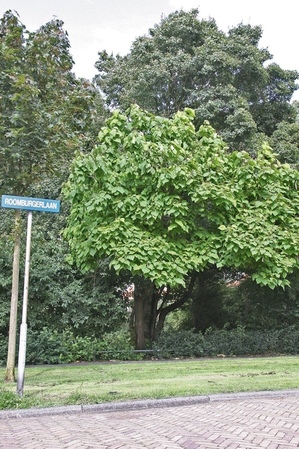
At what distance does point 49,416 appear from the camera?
6.70 m

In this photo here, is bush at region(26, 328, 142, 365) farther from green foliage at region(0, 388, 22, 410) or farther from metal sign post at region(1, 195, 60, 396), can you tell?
green foliage at region(0, 388, 22, 410)

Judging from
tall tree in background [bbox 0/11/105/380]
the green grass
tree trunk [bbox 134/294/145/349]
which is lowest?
the green grass

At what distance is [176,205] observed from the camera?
12680 mm

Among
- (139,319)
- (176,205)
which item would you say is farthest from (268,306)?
(176,205)

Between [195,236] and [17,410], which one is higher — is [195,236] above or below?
above

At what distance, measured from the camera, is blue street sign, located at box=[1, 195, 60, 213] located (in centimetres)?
790

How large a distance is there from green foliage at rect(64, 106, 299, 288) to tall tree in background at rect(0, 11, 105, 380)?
7.24 ft

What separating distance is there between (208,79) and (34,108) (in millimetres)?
11036

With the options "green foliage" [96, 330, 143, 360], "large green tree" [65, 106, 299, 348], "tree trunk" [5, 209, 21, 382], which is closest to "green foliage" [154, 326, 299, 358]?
"green foliage" [96, 330, 143, 360]

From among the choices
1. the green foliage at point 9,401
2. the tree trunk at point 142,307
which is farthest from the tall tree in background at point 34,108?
the tree trunk at point 142,307

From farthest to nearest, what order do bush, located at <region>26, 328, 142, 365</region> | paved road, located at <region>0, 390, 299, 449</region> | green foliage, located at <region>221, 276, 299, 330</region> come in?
green foliage, located at <region>221, 276, 299, 330</region>
bush, located at <region>26, 328, 142, 365</region>
paved road, located at <region>0, 390, 299, 449</region>

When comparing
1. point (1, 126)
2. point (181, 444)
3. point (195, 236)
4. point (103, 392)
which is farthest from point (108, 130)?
point (181, 444)

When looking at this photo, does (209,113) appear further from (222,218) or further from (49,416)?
(49,416)

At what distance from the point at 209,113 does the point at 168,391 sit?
11.8m
